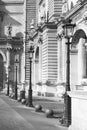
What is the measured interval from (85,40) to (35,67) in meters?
23.9

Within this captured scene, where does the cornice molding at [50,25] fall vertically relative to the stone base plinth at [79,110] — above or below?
above

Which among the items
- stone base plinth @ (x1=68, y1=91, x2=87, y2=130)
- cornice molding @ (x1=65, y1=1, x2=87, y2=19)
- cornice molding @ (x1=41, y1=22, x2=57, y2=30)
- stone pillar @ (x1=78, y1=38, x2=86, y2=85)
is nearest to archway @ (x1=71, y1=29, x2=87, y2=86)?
stone pillar @ (x1=78, y1=38, x2=86, y2=85)

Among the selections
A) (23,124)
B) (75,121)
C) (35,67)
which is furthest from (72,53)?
(75,121)

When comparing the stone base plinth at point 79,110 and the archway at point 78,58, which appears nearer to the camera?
the stone base plinth at point 79,110

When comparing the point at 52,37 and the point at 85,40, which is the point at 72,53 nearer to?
the point at 85,40

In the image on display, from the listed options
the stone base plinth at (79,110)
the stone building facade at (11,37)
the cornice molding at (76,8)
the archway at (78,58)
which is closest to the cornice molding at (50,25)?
the cornice molding at (76,8)

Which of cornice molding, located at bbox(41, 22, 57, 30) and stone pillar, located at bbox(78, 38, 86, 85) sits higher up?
cornice molding, located at bbox(41, 22, 57, 30)

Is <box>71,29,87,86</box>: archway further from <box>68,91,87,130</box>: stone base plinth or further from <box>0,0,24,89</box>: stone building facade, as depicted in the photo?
<box>0,0,24,89</box>: stone building facade

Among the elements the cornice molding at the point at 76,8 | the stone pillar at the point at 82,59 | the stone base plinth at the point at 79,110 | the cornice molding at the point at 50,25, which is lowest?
the stone base plinth at the point at 79,110

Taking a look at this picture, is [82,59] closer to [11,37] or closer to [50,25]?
[50,25]

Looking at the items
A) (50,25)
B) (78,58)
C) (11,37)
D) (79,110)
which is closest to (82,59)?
(78,58)

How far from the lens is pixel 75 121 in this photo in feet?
54.1

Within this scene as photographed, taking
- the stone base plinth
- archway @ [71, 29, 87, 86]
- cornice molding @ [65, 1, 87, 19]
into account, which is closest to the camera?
the stone base plinth

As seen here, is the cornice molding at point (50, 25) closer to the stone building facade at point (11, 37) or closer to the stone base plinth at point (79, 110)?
the stone building facade at point (11, 37)
